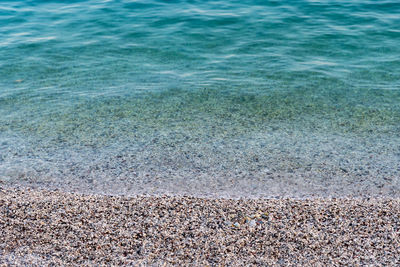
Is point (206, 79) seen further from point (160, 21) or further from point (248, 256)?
point (248, 256)

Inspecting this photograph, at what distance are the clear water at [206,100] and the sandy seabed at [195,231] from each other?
2.14 ft

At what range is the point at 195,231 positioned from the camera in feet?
12.3

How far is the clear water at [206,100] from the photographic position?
525 centimetres

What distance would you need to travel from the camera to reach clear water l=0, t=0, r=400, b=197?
5.25 metres

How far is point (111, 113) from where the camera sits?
7.04 metres

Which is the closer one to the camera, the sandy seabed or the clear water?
the sandy seabed

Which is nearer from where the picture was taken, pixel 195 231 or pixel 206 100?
pixel 195 231

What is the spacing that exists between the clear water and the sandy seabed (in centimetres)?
65

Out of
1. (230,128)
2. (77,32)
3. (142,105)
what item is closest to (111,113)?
(142,105)

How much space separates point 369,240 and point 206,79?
530 cm

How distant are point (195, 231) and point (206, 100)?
13.3ft

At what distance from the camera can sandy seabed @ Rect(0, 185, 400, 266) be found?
3.45 m

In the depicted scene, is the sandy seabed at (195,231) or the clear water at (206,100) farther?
the clear water at (206,100)

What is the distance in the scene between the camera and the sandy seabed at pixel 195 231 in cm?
345
